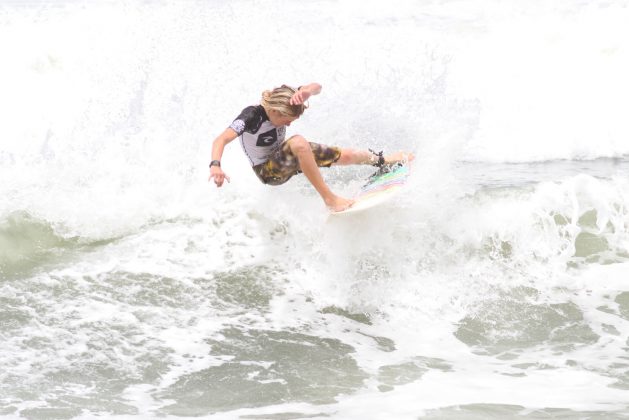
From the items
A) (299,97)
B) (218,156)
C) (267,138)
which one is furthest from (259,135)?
(218,156)

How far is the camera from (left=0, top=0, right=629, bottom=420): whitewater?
179 inches

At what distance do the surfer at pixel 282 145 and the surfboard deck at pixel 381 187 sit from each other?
0.39 feet

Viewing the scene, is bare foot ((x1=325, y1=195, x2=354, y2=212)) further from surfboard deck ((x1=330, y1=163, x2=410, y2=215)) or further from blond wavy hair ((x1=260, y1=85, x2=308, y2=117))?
blond wavy hair ((x1=260, y1=85, x2=308, y2=117))

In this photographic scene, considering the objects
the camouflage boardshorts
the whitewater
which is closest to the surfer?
the camouflage boardshorts

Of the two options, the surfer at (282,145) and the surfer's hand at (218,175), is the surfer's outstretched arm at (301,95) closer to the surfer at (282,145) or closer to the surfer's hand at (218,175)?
the surfer at (282,145)

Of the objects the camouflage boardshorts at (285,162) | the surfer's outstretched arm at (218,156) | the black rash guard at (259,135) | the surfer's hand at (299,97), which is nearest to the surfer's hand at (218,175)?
the surfer's outstretched arm at (218,156)

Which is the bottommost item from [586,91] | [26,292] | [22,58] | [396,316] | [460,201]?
[396,316]

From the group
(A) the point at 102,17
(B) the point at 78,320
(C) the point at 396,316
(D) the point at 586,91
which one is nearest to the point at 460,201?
(C) the point at 396,316

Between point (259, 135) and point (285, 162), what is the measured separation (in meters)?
0.31

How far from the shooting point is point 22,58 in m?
13.7

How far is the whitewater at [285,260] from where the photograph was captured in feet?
15.0

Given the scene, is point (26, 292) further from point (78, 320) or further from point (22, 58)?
point (22, 58)

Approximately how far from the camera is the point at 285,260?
22.2 feet

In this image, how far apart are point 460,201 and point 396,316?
179 cm
